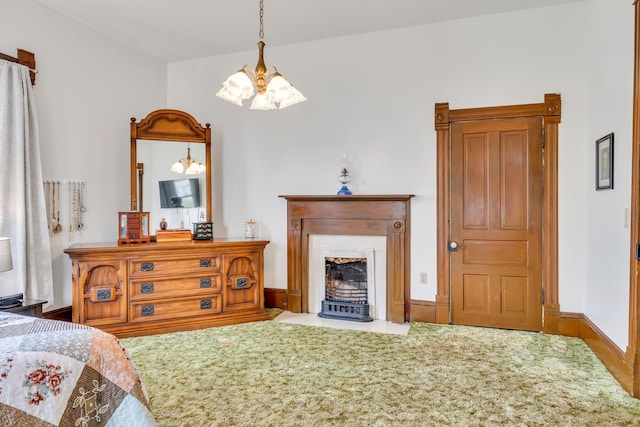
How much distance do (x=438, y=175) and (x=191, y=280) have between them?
2.58 metres

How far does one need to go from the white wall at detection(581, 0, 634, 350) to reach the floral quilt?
113 inches

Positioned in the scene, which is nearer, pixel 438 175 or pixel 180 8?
pixel 180 8

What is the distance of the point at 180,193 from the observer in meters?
4.07

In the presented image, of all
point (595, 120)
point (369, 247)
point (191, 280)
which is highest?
point (595, 120)

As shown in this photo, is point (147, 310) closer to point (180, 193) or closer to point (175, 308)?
point (175, 308)

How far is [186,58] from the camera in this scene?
4.51 meters

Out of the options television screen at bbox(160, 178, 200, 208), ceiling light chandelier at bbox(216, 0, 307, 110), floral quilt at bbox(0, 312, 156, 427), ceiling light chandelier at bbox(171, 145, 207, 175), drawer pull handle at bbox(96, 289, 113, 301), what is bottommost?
drawer pull handle at bbox(96, 289, 113, 301)

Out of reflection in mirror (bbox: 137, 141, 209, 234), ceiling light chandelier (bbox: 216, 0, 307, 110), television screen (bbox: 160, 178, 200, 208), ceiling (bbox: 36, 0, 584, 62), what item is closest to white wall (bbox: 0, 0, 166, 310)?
ceiling (bbox: 36, 0, 584, 62)

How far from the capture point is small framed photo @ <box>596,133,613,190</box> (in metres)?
2.72

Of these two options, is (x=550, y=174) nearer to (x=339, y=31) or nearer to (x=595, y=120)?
(x=595, y=120)

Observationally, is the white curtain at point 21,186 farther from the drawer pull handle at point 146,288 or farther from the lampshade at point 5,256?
the drawer pull handle at point 146,288

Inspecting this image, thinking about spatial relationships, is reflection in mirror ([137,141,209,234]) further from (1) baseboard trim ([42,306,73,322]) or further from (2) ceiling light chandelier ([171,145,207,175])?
(1) baseboard trim ([42,306,73,322])

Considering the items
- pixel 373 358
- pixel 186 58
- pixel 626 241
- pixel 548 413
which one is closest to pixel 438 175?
pixel 626 241

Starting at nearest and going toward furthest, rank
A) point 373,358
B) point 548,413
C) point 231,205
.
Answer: point 548,413, point 373,358, point 231,205
